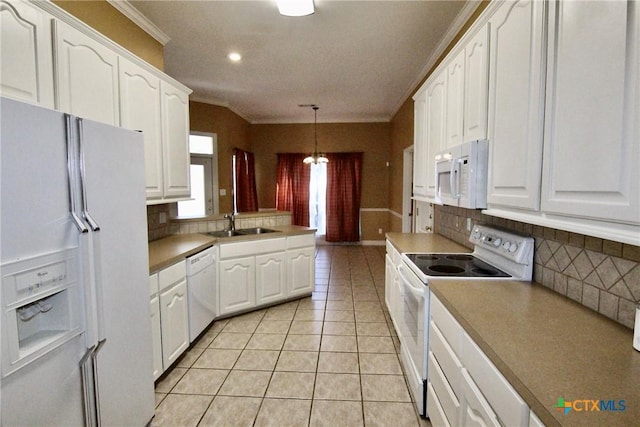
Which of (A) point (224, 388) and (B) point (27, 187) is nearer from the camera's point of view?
(B) point (27, 187)

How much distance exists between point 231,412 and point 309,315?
156 cm

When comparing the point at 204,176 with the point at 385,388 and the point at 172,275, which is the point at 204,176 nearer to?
the point at 172,275

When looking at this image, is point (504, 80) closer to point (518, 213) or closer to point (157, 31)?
point (518, 213)

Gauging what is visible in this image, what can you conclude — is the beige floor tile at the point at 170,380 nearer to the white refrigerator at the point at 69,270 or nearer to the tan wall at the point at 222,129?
the white refrigerator at the point at 69,270

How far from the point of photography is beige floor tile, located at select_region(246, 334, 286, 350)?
277 cm

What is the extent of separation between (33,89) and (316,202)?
6156 millimetres

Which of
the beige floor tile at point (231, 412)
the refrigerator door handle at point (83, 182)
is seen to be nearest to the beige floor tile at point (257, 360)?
the beige floor tile at point (231, 412)

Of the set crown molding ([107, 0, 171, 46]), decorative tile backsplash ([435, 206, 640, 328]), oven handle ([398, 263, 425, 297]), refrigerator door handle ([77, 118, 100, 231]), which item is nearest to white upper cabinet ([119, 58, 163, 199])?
crown molding ([107, 0, 171, 46])

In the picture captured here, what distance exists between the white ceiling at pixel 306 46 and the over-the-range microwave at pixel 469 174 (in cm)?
154

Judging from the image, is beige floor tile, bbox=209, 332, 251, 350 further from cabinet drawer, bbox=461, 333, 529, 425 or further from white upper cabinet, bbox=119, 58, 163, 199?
cabinet drawer, bbox=461, 333, 529, 425

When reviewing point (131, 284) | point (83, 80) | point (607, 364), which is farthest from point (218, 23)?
point (607, 364)

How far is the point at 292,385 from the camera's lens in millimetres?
2230

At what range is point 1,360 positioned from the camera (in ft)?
3.17

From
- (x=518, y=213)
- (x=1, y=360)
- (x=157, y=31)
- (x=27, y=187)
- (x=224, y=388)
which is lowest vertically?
(x=224, y=388)
